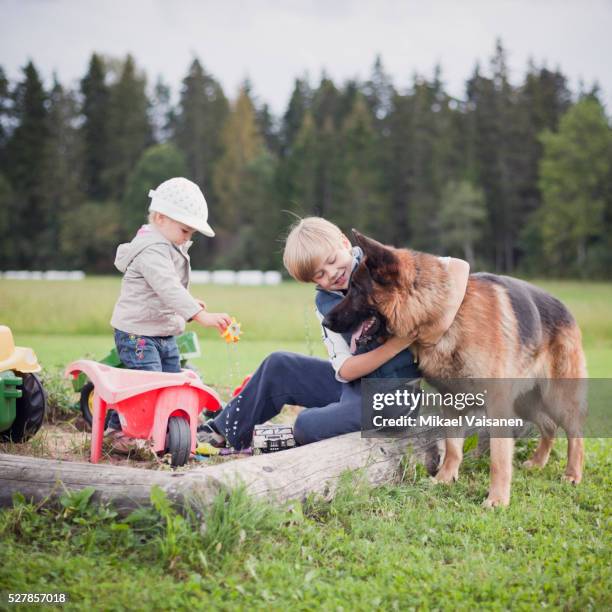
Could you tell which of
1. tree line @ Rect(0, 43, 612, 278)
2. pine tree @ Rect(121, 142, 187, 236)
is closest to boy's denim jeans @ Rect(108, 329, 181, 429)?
tree line @ Rect(0, 43, 612, 278)

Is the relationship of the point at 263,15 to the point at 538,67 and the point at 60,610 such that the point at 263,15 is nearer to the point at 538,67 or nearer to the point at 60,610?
the point at 60,610

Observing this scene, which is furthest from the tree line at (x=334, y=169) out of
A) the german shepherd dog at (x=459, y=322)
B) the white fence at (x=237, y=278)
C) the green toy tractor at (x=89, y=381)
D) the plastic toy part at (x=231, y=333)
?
the plastic toy part at (x=231, y=333)

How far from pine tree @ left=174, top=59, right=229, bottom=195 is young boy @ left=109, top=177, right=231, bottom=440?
4684 cm

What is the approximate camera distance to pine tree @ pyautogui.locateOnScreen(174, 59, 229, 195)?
50188 millimetres

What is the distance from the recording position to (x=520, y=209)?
152 ft

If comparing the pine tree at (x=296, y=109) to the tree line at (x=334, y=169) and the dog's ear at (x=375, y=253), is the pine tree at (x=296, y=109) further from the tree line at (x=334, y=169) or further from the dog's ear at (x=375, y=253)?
the dog's ear at (x=375, y=253)

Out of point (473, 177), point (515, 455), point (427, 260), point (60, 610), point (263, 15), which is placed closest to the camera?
point (60, 610)

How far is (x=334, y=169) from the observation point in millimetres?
47062

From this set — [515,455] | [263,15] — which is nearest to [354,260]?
[515,455]

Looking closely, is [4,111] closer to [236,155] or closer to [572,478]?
[236,155]

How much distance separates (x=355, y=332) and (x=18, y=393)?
2.22 metres

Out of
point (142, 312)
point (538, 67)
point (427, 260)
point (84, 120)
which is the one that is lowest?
point (142, 312)

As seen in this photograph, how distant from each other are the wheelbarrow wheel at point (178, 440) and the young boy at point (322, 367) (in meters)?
0.64

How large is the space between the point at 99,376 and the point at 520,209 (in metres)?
46.2
